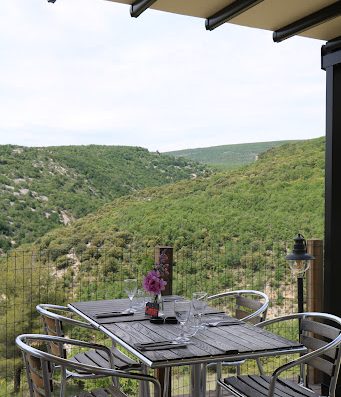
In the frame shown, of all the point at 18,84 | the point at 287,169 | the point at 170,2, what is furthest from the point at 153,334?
the point at 18,84

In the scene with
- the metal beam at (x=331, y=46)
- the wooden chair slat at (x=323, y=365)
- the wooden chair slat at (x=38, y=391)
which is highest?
the metal beam at (x=331, y=46)

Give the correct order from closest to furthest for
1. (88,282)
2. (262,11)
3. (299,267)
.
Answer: (262,11)
(299,267)
(88,282)

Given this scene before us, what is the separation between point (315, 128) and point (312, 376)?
12710mm

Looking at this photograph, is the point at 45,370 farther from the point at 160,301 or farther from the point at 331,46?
the point at 331,46

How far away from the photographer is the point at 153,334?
3201mm

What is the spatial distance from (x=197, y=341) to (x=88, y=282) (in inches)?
154

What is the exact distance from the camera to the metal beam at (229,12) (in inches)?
139

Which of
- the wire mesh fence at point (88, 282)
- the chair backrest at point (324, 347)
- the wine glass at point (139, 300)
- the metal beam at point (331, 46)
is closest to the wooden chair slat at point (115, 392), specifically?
the wine glass at point (139, 300)

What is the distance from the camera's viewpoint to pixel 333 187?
4.55 meters

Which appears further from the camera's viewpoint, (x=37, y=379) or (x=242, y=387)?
(x=242, y=387)

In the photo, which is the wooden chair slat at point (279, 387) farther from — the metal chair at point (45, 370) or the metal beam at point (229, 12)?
the metal beam at point (229, 12)

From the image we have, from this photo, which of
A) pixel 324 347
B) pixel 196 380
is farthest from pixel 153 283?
pixel 324 347

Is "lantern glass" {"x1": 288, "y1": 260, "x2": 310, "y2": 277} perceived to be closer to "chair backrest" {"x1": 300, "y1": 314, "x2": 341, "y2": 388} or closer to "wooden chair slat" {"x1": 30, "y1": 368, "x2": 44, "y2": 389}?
"chair backrest" {"x1": 300, "y1": 314, "x2": 341, "y2": 388}

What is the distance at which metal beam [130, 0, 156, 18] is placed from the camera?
346 cm
